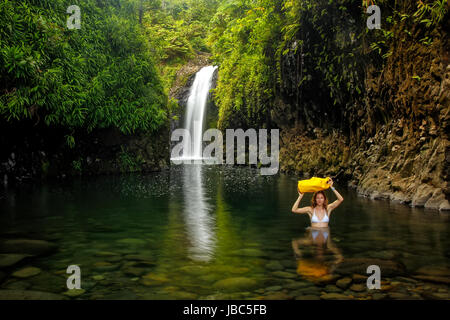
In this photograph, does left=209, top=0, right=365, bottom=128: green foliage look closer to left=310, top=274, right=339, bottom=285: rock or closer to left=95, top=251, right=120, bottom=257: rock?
left=310, top=274, right=339, bottom=285: rock

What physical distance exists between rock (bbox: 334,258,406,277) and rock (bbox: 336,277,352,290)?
0.24m

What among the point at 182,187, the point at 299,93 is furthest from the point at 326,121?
the point at 182,187

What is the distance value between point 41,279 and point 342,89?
1368cm

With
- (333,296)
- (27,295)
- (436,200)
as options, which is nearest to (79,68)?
(436,200)

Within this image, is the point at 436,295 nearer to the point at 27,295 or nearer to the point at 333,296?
the point at 333,296

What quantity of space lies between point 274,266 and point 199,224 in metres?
3.54

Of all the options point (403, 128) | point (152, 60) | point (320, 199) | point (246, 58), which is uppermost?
point (246, 58)

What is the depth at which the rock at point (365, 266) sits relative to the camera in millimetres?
5022

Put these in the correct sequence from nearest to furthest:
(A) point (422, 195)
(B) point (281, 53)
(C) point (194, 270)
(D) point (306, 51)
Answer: (C) point (194, 270) < (A) point (422, 195) < (D) point (306, 51) < (B) point (281, 53)

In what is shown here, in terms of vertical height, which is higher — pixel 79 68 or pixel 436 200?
pixel 79 68

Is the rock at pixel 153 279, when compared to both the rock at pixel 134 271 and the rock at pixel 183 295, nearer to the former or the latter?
the rock at pixel 134 271

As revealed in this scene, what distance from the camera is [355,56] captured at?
567 inches

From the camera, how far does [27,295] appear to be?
13.9 ft
